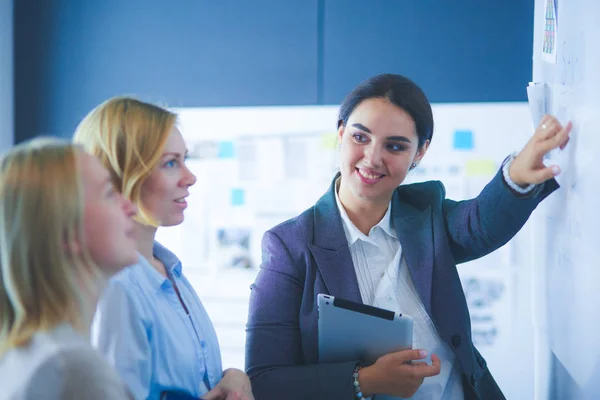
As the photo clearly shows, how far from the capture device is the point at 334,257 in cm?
146

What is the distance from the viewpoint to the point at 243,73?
2.85 metres

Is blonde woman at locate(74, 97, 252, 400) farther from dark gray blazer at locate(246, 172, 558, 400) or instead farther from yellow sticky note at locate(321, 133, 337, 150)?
yellow sticky note at locate(321, 133, 337, 150)

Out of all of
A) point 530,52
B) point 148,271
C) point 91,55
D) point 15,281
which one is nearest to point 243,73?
point 91,55

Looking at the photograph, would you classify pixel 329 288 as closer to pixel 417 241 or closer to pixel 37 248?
pixel 417 241

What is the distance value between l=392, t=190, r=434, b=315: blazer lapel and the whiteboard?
0.31 m

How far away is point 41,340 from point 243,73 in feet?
7.04

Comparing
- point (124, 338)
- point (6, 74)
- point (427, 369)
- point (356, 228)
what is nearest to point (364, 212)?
point (356, 228)

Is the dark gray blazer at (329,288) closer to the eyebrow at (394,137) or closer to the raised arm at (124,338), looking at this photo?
the eyebrow at (394,137)

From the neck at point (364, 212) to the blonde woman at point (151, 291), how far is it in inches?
16.6

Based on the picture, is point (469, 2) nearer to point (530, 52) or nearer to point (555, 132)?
point (530, 52)

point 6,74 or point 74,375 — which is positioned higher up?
point 6,74

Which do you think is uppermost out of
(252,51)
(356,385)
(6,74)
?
(252,51)

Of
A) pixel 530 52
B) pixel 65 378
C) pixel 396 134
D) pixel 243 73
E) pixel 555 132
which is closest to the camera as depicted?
pixel 65 378

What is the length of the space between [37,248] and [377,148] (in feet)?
2.68
